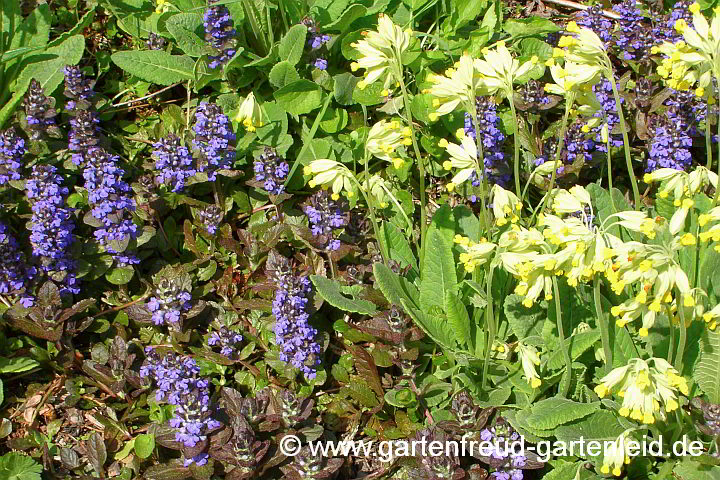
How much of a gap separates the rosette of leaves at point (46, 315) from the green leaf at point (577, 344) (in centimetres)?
229

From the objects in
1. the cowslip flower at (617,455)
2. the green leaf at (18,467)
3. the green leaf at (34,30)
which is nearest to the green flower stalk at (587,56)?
the cowslip flower at (617,455)

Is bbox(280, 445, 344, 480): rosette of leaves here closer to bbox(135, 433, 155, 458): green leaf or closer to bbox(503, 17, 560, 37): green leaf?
bbox(135, 433, 155, 458): green leaf

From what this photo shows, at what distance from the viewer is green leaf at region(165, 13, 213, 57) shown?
461cm

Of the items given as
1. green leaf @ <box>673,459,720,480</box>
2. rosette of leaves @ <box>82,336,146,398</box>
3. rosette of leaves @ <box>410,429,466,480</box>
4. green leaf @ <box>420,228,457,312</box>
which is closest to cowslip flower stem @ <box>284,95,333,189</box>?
green leaf @ <box>420,228,457,312</box>

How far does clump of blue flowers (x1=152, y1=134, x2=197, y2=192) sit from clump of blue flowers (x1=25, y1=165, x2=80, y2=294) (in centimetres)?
51

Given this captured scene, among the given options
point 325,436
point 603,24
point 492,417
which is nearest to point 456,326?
point 492,417

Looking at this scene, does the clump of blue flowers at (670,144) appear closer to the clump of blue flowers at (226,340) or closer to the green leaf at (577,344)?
the green leaf at (577,344)

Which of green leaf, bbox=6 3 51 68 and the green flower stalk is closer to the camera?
the green flower stalk

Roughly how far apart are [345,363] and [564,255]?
60.1 inches

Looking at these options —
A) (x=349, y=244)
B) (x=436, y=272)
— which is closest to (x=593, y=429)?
(x=436, y=272)

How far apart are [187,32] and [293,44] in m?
0.65

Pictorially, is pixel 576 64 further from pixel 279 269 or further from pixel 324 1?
pixel 324 1

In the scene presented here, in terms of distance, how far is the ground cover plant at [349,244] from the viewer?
10.7 ft

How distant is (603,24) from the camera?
15.8 feet
